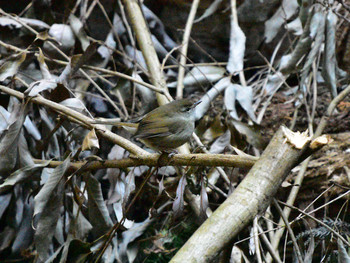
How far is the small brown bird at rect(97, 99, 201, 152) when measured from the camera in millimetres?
2689

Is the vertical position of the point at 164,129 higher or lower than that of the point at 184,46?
lower

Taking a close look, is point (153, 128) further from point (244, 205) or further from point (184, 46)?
point (184, 46)

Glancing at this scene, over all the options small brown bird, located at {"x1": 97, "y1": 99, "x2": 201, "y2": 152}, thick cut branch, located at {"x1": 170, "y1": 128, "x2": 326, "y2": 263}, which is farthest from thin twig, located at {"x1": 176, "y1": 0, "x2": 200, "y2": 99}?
thick cut branch, located at {"x1": 170, "y1": 128, "x2": 326, "y2": 263}

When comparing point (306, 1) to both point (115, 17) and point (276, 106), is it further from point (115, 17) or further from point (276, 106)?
point (115, 17)

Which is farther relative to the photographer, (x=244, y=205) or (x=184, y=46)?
(x=184, y=46)

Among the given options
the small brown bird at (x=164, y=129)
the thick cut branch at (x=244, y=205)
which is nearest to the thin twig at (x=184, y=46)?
the small brown bird at (x=164, y=129)

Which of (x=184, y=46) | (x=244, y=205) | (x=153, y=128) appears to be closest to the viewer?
(x=244, y=205)

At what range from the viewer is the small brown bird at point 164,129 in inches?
106

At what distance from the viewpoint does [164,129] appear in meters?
2.70

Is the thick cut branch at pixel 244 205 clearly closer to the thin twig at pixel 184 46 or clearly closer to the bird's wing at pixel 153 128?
the bird's wing at pixel 153 128

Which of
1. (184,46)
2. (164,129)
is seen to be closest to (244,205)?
(164,129)

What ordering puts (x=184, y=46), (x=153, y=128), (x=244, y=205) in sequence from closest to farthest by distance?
(x=244, y=205) → (x=153, y=128) → (x=184, y=46)

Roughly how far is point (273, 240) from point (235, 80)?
2.12m

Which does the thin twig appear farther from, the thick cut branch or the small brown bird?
the thick cut branch
